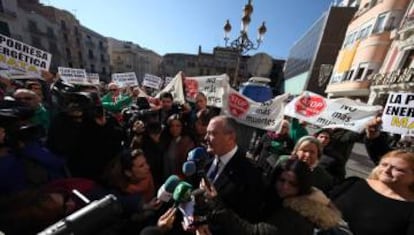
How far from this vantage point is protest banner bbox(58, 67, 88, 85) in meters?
7.26

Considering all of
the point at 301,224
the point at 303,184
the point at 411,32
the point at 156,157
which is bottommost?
the point at 156,157

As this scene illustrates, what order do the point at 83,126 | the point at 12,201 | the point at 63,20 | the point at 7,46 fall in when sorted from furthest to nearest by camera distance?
1. the point at 63,20
2. the point at 7,46
3. the point at 83,126
4. the point at 12,201

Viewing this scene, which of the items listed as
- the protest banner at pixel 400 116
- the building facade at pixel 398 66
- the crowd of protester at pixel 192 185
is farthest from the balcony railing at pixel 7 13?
the building facade at pixel 398 66

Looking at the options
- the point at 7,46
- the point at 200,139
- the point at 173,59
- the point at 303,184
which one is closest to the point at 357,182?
Answer: the point at 303,184

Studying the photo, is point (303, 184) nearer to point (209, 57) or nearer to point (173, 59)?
point (209, 57)

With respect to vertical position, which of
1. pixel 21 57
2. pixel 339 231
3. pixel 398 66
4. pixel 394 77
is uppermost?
pixel 398 66

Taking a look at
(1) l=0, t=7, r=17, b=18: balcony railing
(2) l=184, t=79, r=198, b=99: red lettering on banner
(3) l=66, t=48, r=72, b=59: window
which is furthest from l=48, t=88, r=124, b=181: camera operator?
(3) l=66, t=48, r=72, b=59: window

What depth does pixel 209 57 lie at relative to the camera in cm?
6544

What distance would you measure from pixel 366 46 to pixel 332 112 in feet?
62.7

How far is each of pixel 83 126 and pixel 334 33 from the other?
34605mm

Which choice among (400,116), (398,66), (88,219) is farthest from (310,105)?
Result: (398,66)

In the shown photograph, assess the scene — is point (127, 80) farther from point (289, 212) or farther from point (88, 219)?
point (88, 219)

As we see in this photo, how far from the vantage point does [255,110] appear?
4453 millimetres

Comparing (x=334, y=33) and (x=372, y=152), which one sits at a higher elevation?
(x=334, y=33)
